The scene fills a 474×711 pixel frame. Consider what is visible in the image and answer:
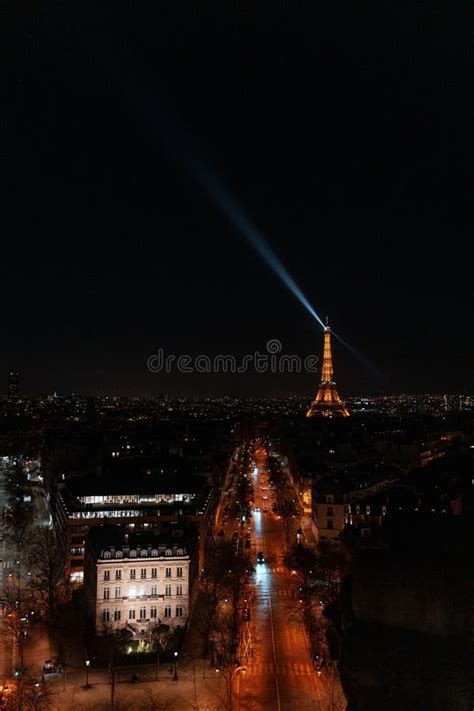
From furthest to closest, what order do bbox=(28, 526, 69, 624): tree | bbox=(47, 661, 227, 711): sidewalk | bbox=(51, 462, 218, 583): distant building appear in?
1. bbox=(51, 462, 218, 583): distant building
2. bbox=(28, 526, 69, 624): tree
3. bbox=(47, 661, 227, 711): sidewalk

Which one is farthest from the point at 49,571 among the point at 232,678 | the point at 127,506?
the point at 127,506

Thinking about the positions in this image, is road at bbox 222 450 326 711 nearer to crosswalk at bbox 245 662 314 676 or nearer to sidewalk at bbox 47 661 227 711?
crosswalk at bbox 245 662 314 676

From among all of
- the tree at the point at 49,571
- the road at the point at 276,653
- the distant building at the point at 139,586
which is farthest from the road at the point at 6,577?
the road at the point at 276,653

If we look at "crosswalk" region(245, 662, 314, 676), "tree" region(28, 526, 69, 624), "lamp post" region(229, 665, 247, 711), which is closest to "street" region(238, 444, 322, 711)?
"crosswalk" region(245, 662, 314, 676)

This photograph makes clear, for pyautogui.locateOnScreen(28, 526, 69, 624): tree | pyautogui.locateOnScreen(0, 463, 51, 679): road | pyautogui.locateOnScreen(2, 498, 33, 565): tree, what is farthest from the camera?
pyautogui.locateOnScreen(2, 498, 33, 565): tree

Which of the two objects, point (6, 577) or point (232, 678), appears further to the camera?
point (6, 577)

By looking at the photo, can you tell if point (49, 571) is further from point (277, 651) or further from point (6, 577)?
point (277, 651)
